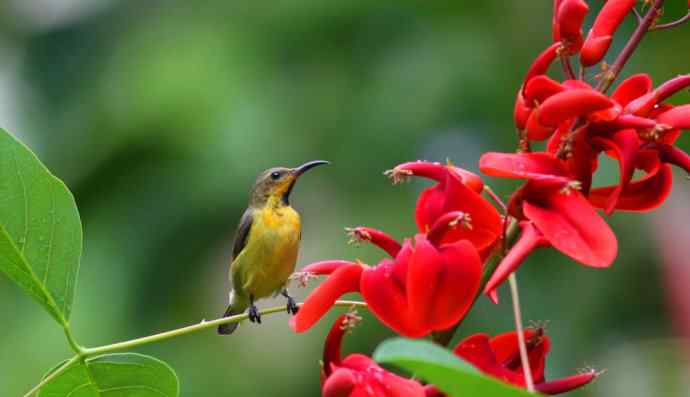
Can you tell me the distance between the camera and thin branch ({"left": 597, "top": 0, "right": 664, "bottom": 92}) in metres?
1.37

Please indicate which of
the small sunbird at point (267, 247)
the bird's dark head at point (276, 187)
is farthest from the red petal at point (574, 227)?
the bird's dark head at point (276, 187)

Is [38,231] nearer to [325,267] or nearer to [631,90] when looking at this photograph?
[325,267]

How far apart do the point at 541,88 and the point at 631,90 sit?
16 cm

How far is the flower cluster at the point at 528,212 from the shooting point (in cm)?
129

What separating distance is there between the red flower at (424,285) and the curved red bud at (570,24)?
1.11 feet

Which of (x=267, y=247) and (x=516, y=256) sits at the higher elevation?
(x=516, y=256)

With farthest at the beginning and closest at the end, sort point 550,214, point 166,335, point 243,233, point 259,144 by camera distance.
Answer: point 259,144
point 243,233
point 166,335
point 550,214

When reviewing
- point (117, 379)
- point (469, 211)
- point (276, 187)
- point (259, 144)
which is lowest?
point (259, 144)

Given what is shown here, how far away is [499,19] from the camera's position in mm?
8148

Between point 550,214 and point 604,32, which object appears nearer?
point 550,214

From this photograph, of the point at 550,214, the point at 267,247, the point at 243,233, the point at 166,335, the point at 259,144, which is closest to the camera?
the point at 550,214

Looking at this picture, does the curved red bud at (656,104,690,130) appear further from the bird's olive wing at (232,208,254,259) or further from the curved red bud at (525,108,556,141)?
the bird's olive wing at (232,208,254,259)

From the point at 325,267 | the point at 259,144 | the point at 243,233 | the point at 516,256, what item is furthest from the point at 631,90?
the point at 259,144

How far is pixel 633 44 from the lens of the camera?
1.38 m
